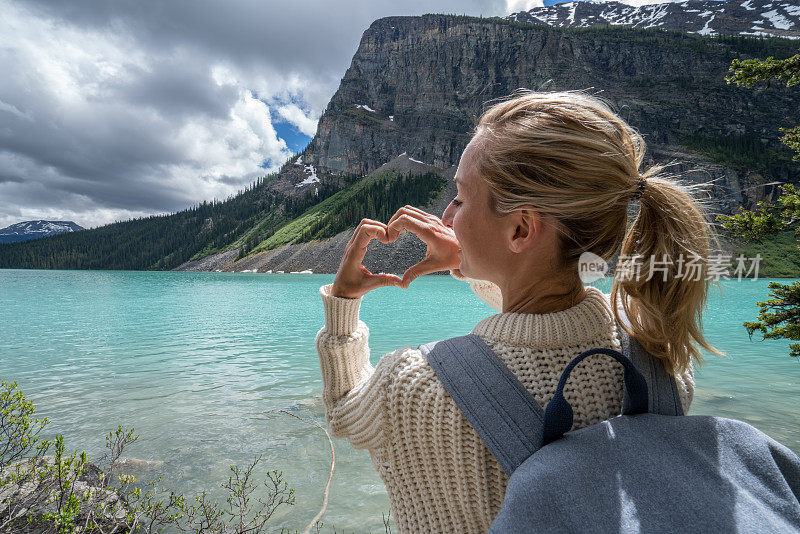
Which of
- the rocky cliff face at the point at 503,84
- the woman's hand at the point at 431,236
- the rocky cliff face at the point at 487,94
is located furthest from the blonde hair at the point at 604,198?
the rocky cliff face at the point at 503,84

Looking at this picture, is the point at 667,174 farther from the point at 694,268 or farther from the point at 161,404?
the point at 161,404

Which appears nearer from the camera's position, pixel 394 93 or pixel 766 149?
pixel 766 149

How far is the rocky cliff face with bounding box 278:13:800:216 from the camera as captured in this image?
115 metres

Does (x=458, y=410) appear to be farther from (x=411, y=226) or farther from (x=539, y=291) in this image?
→ (x=411, y=226)

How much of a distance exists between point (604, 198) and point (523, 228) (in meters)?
0.23

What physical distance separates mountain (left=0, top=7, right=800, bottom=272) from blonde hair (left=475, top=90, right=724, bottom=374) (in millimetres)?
80173

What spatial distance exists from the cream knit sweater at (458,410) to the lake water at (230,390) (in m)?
0.65

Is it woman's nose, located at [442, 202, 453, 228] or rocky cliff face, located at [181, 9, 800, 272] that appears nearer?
woman's nose, located at [442, 202, 453, 228]

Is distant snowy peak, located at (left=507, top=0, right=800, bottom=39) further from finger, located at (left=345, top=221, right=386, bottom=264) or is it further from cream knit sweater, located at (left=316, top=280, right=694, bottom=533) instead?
cream knit sweater, located at (left=316, top=280, right=694, bottom=533)

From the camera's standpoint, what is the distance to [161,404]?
8.59 m

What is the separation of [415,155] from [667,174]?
467 feet

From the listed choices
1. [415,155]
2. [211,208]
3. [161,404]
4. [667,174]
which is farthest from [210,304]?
[211,208]

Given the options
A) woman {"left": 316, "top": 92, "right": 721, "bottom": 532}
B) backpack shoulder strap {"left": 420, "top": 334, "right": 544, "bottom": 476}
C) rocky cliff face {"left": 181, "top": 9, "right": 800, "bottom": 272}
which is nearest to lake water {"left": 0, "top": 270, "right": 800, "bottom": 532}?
Answer: woman {"left": 316, "top": 92, "right": 721, "bottom": 532}

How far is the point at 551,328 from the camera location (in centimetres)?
111
